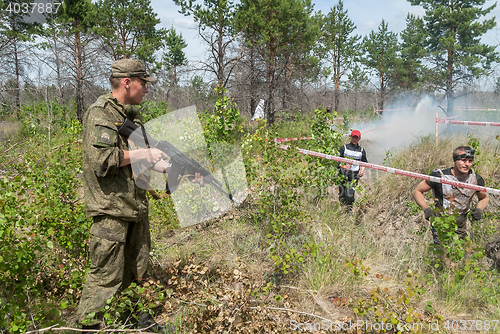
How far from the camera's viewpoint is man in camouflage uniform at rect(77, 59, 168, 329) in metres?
2.24

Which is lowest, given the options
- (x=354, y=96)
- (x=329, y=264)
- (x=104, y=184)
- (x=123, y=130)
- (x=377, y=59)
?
(x=329, y=264)

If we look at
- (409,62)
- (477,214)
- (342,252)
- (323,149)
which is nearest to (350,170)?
(323,149)

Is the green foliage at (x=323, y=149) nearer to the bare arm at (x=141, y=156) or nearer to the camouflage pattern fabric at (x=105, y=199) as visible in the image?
the bare arm at (x=141, y=156)

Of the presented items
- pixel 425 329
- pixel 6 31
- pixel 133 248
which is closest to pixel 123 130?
pixel 133 248

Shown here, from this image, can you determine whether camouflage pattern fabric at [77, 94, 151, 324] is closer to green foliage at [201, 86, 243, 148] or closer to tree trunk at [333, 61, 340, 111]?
green foliage at [201, 86, 243, 148]

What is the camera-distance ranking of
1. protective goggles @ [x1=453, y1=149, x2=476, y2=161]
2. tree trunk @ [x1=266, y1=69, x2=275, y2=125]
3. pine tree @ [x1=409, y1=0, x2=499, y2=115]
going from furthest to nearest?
pine tree @ [x1=409, y1=0, x2=499, y2=115] < tree trunk @ [x1=266, y1=69, x2=275, y2=125] < protective goggles @ [x1=453, y1=149, x2=476, y2=161]

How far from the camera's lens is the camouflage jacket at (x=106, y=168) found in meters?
2.21

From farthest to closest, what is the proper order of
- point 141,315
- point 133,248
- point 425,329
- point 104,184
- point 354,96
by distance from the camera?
1. point 354,96
2. point 141,315
3. point 133,248
4. point 425,329
5. point 104,184

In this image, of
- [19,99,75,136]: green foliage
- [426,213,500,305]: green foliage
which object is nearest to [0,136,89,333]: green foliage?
[19,99,75,136]: green foliage

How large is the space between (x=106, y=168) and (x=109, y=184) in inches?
6.3

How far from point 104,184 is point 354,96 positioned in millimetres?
43942

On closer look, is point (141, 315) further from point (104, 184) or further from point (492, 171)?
point (492, 171)

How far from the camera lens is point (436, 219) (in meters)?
2.62

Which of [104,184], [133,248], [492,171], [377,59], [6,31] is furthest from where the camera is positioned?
[377,59]
